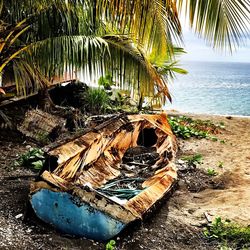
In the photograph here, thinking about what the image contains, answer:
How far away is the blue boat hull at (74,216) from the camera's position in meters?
4.56

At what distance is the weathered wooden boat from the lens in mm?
4609

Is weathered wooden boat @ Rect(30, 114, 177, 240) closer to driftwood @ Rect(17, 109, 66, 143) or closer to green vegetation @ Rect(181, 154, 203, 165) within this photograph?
green vegetation @ Rect(181, 154, 203, 165)

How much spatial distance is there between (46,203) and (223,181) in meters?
3.92

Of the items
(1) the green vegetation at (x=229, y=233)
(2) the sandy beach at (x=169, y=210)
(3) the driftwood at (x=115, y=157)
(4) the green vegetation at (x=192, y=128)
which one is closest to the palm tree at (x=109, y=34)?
(3) the driftwood at (x=115, y=157)

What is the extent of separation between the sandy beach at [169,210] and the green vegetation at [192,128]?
6.76 feet

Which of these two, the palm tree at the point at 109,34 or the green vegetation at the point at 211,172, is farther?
the green vegetation at the point at 211,172

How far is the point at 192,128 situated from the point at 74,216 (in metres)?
8.51

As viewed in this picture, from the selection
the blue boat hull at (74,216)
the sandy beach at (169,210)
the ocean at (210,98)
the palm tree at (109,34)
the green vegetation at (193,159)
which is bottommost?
the ocean at (210,98)

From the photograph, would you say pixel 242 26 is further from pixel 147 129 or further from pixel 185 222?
pixel 147 129

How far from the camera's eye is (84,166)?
6.27 metres

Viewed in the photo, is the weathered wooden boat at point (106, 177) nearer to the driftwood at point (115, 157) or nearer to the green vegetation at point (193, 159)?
the driftwood at point (115, 157)

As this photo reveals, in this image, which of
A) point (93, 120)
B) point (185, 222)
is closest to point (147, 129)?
point (93, 120)

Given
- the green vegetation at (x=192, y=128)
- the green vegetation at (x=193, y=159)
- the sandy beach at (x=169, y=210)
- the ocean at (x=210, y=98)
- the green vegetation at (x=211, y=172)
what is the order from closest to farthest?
the sandy beach at (x=169, y=210)
the green vegetation at (x=211, y=172)
the green vegetation at (x=193, y=159)
the green vegetation at (x=192, y=128)
the ocean at (x=210, y=98)

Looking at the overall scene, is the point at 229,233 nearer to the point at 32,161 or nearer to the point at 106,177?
the point at 106,177
